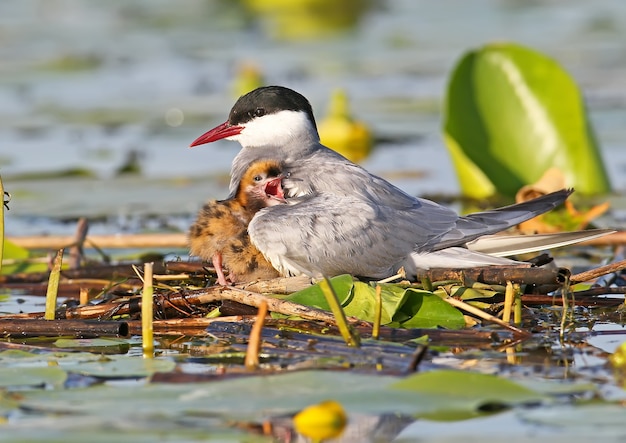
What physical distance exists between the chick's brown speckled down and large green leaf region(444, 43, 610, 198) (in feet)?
10.3

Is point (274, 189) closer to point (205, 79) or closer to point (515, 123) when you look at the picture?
point (515, 123)

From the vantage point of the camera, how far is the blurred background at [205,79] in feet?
32.4

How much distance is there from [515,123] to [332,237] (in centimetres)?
346

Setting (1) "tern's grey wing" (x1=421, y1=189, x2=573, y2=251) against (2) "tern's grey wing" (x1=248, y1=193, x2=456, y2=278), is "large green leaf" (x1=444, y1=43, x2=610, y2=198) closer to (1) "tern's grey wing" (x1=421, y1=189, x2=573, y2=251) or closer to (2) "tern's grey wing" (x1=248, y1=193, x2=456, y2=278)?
(1) "tern's grey wing" (x1=421, y1=189, x2=573, y2=251)

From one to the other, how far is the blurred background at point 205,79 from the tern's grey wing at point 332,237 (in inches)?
125

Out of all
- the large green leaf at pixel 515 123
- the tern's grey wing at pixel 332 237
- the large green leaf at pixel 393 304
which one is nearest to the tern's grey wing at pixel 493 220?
the tern's grey wing at pixel 332 237

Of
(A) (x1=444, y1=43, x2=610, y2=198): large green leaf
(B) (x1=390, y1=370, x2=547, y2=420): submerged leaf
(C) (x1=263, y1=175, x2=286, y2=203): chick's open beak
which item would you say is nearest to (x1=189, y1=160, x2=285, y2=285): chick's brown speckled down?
(C) (x1=263, y1=175, x2=286, y2=203): chick's open beak

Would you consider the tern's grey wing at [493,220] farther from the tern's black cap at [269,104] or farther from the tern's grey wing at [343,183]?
the tern's black cap at [269,104]

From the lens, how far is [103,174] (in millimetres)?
10500

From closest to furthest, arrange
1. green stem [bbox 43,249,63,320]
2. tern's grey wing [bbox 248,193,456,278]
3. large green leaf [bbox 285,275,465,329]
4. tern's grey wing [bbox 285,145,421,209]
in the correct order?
1. green stem [bbox 43,249,63,320]
2. large green leaf [bbox 285,275,465,329]
3. tern's grey wing [bbox 248,193,456,278]
4. tern's grey wing [bbox 285,145,421,209]

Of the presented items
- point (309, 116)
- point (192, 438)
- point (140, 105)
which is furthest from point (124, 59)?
point (192, 438)

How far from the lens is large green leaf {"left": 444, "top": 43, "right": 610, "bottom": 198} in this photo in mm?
8359

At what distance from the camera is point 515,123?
27.7 ft

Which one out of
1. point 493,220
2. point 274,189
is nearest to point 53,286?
point 274,189
